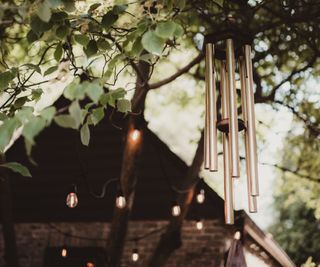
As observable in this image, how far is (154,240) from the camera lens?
7363 millimetres

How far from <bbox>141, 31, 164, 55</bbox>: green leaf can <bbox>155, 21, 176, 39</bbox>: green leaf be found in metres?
Answer: 0.03

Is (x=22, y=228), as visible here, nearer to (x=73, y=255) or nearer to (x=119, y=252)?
(x=73, y=255)

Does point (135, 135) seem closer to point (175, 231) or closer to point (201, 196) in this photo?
point (175, 231)

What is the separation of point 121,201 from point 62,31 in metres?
2.88

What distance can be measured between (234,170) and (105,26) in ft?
3.20

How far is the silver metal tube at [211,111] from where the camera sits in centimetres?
264

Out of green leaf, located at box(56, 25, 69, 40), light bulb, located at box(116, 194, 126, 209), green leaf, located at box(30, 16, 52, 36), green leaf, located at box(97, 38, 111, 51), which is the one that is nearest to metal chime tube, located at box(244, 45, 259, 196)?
green leaf, located at box(97, 38, 111, 51)

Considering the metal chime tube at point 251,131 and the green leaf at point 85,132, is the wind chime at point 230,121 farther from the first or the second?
the green leaf at point 85,132

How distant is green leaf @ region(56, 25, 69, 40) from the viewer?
7.92 feet

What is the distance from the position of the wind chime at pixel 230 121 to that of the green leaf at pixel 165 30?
0.69 metres

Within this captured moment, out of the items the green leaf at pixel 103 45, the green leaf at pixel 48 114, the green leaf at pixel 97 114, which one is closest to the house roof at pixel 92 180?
the green leaf at pixel 103 45

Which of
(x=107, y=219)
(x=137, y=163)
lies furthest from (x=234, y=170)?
(x=107, y=219)

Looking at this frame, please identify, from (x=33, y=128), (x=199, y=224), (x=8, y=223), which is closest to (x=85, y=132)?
(x=33, y=128)

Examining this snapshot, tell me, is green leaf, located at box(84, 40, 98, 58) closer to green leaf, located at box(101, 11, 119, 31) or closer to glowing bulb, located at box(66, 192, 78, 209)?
green leaf, located at box(101, 11, 119, 31)
